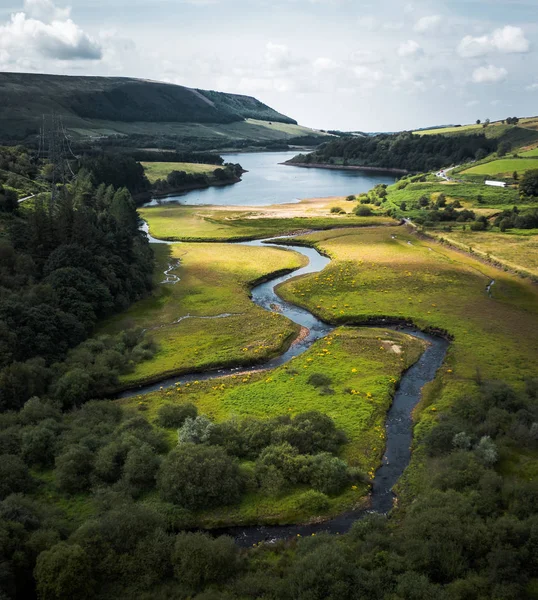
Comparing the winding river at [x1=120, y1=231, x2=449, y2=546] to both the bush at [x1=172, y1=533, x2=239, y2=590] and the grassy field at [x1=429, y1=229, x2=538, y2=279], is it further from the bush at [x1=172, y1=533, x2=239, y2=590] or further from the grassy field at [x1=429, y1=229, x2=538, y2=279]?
the grassy field at [x1=429, y1=229, x2=538, y2=279]

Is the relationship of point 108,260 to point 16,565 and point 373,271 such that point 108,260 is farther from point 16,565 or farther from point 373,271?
point 16,565

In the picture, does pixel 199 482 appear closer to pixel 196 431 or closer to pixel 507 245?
pixel 196 431

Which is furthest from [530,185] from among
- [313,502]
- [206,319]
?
[313,502]

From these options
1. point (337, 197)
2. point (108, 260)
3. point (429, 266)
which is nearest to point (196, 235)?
point (108, 260)

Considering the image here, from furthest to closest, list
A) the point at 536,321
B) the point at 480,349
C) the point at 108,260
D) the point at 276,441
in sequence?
the point at 108,260, the point at 536,321, the point at 480,349, the point at 276,441

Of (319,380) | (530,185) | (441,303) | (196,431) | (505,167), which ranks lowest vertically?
(196,431)

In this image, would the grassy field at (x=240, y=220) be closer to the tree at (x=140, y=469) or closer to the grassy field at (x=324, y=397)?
the grassy field at (x=324, y=397)

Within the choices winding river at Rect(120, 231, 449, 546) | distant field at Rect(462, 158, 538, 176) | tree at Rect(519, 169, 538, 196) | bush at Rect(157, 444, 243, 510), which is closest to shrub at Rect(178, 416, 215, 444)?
bush at Rect(157, 444, 243, 510)
